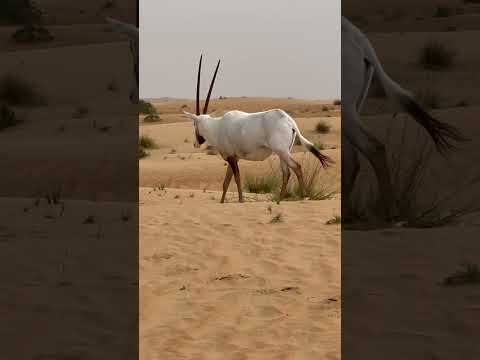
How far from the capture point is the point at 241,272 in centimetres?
617

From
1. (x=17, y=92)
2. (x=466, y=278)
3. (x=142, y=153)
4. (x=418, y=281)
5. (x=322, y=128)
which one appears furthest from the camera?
(x=322, y=128)

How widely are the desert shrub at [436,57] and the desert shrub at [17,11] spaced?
71.0 ft

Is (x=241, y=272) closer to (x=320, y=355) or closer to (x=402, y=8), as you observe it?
(x=320, y=355)

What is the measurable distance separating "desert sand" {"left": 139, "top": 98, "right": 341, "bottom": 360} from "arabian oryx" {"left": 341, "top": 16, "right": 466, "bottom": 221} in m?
0.70

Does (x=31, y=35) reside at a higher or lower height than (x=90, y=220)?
lower

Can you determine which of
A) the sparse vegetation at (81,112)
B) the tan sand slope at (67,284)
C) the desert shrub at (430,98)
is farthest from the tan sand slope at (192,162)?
the tan sand slope at (67,284)

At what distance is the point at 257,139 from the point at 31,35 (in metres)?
28.1

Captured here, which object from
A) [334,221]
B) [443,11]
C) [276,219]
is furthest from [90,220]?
[443,11]

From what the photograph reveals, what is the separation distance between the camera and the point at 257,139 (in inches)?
416

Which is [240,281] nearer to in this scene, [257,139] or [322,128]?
[257,139]

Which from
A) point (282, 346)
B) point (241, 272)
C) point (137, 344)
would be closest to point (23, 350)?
point (137, 344)

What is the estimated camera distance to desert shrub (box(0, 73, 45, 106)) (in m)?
24.1

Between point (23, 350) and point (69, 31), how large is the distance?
128 ft

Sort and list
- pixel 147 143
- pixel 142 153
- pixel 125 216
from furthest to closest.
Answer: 1. pixel 147 143
2. pixel 142 153
3. pixel 125 216
